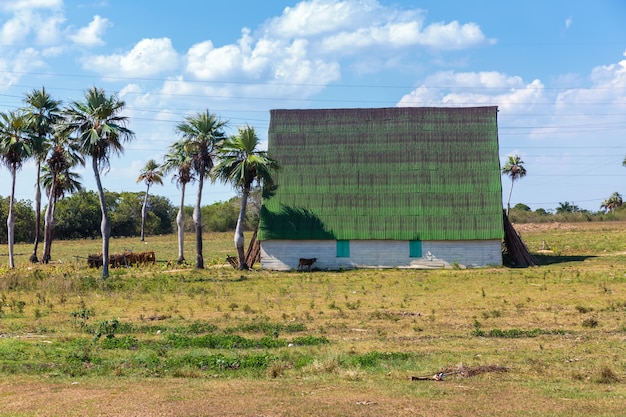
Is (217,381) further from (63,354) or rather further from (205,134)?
(205,134)

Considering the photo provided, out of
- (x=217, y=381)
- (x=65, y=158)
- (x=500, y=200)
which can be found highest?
(x=65, y=158)

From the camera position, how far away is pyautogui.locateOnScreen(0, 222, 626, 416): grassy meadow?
1211 cm

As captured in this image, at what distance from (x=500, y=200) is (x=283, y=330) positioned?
2633 cm

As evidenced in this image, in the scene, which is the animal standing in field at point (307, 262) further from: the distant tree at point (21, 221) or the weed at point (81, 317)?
the distant tree at point (21, 221)

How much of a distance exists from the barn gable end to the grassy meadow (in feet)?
26.0

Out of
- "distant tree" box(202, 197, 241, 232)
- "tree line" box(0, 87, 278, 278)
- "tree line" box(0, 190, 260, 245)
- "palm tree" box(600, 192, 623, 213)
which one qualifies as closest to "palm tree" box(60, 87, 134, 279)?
"tree line" box(0, 87, 278, 278)

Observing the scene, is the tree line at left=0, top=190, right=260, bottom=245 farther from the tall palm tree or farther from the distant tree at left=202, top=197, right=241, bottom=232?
the tall palm tree

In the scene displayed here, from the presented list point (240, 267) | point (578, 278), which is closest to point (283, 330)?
point (578, 278)

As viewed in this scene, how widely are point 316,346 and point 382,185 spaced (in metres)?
28.7

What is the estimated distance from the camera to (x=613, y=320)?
22.0 m

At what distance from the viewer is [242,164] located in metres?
42.0

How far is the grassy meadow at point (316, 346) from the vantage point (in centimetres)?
1211

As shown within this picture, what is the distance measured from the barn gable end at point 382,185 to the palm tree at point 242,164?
3019 mm

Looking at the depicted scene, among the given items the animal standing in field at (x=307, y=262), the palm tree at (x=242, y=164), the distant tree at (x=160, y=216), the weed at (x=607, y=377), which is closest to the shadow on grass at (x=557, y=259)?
the animal standing in field at (x=307, y=262)
